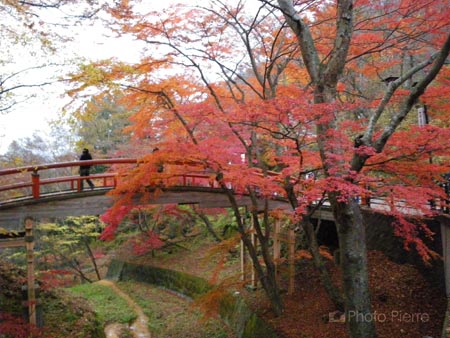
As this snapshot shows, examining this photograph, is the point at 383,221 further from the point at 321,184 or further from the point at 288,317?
the point at 321,184

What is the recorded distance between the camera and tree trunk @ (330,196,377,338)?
5.90m

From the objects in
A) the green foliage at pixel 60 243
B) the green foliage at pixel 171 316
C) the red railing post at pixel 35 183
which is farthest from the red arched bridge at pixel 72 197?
the green foliage at pixel 60 243

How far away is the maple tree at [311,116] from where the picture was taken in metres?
5.89

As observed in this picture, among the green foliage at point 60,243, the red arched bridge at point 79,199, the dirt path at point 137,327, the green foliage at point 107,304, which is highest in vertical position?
the red arched bridge at point 79,199

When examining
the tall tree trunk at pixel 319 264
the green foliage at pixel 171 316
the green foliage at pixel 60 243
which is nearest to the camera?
the tall tree trunk at pixel 319 264

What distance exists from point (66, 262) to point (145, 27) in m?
14.6

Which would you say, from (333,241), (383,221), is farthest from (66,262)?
(383,221)

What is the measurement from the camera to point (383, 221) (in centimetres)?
920

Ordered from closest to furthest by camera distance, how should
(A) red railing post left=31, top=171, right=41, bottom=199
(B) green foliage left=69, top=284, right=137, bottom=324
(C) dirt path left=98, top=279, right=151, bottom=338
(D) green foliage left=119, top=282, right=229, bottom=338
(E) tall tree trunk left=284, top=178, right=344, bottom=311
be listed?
(E) tall tree trunk left=284, top=178, right=344, bottom=311 < (A) red railing post left=31, top=171, right=41, bottom=199 < (D) green foliage left=119, top=282, right=229, bottom=338 < (C) dirt path left=98, top=279, right=151, bottom=338 < (B) green foliage left=69, top=284, right=137, bottom=324

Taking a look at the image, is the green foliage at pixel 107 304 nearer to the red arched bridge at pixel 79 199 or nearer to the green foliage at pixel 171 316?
the green foliage at pixel 171 316

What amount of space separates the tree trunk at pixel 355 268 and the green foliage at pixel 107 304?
8.63 m

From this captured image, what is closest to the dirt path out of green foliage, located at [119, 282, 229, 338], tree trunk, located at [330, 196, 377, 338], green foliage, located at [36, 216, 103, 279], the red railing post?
green foliage, located at [119, 282, 229, 338]

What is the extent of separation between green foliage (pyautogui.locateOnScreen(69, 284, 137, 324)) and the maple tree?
5.33 metres

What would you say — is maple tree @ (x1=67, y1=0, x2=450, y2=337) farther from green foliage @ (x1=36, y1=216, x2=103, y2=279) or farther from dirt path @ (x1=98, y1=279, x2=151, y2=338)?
green foliage @ (x1=36, y1=216, x2=103, y2=279)
